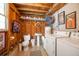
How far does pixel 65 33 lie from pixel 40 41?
21.4 inches

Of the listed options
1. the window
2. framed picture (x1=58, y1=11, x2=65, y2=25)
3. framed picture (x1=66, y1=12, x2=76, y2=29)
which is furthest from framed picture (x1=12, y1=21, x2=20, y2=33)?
framed picture (x1=66, y1=12, x2=76, y2=29)

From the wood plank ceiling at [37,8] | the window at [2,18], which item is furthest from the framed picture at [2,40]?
the wood plank ceiling at [37,8]

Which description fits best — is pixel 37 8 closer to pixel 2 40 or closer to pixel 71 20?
pixel 71 20

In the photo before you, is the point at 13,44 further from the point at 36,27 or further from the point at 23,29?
the point at 36,27

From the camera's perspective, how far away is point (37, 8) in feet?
6.47

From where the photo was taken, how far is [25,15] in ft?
6.64

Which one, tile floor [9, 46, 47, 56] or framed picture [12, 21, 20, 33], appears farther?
framed picture [12, 21, 20, 33]

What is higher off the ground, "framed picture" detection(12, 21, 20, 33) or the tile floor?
"framed picture" detection(12, 21, 20, 33)

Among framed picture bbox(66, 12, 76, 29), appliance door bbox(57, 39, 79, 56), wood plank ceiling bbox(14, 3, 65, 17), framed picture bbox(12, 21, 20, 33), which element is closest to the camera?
appliance door bbox(57, 39, 79, 56)

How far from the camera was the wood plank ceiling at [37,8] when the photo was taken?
1.89 metres

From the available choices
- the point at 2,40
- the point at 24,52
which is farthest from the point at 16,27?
the point at 24,52

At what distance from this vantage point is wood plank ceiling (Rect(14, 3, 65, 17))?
1.89 meters

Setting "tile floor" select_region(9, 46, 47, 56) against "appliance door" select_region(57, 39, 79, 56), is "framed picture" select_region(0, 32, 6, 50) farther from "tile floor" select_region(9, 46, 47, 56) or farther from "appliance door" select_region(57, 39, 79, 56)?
"appliance door" select_region(57, 39, 79, 56)

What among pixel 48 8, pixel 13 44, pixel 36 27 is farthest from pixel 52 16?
pixel 13 44
